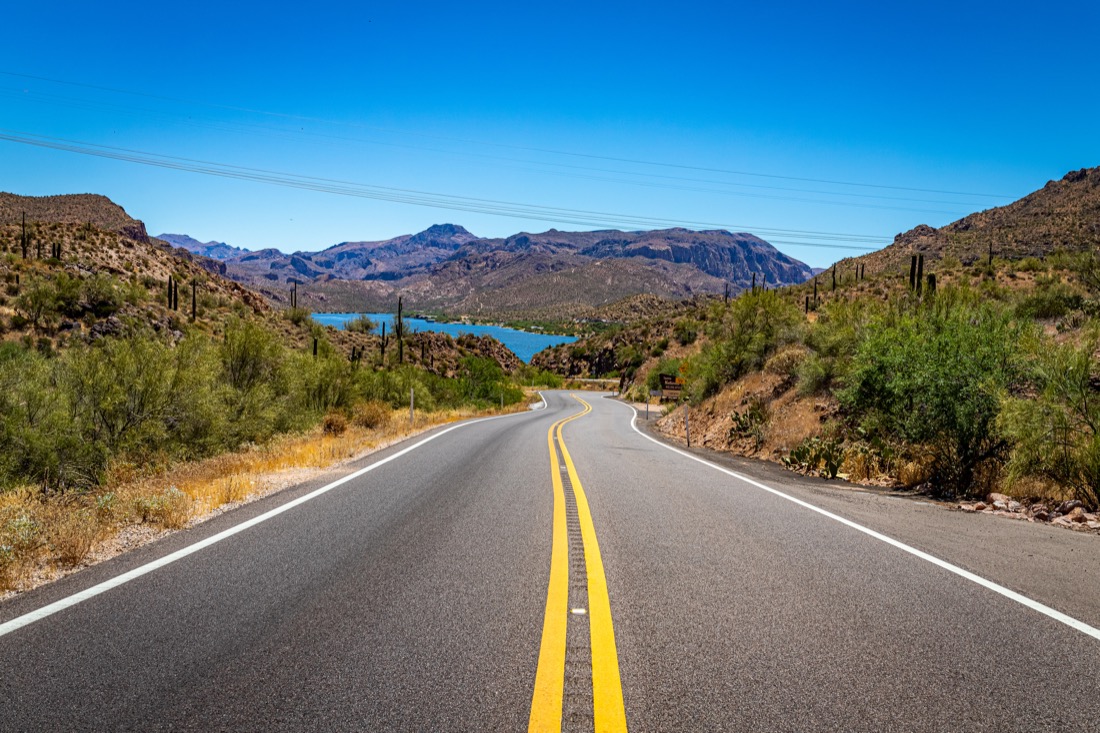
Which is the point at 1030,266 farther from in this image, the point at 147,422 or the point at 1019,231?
the point at 147,422

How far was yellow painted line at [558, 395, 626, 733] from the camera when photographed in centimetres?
292

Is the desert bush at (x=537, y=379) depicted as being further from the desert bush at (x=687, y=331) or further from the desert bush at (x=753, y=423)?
the desert bush at (x=753, y=423)

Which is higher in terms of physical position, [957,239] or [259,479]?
[957,239]

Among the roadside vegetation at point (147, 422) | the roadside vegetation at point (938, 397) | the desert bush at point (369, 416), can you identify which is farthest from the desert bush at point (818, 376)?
the desert bush at point (369, 416)

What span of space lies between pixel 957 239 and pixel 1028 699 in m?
91.0

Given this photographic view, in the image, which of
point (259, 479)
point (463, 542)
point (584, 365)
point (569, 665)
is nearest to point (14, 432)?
point (259, 479)

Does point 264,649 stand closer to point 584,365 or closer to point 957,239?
point 957,239

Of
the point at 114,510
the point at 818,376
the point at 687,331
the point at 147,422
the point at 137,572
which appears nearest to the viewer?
the point at 137,572

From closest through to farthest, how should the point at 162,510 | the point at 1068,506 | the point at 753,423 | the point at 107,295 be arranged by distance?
1. the point at 162,510
2. the point at 1068,506
3. the point at 753,423
4. the point at 107,295

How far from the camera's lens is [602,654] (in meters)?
3.59

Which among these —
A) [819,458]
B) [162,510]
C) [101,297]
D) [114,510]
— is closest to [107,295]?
[101,297]

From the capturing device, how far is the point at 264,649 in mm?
3541

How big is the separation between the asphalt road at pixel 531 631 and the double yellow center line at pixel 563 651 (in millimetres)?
54

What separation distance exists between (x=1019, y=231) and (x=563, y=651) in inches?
3343
